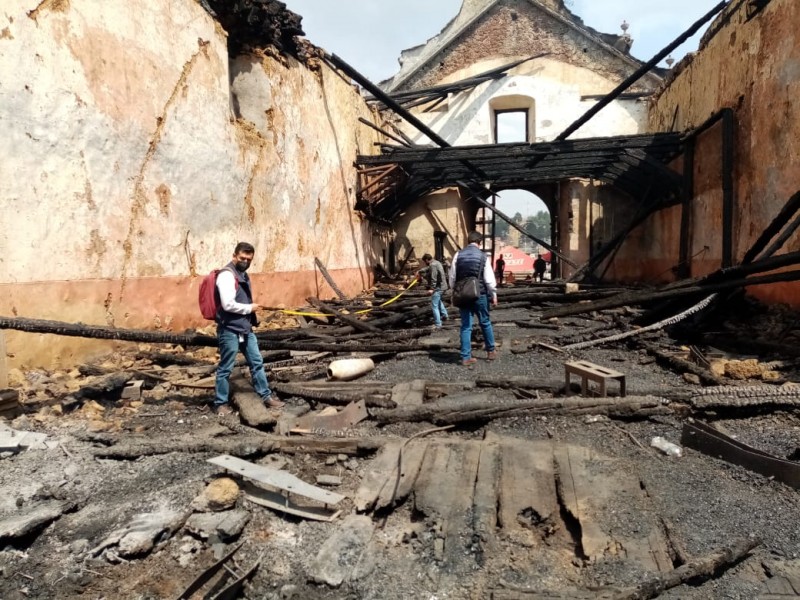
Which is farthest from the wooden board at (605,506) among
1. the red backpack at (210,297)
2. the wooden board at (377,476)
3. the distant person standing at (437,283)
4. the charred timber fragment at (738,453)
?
the distant person standing at (437,283)

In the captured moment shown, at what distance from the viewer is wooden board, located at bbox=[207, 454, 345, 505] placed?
3001 millimetres

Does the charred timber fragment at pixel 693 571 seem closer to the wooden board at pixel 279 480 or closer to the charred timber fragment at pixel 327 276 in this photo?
the wooden board at pixel 279 480

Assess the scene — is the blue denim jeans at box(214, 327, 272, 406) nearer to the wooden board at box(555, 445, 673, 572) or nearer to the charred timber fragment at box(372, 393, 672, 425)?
the charred timber fragment at box(372, 393, 672, 425)

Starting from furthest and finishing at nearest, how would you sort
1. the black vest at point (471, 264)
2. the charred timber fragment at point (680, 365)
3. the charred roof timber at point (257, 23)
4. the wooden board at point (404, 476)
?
the charred roof timber at point (257, 23) < the black vest at point (471, 264) < the charred timber fragment at point (680, 365) < the wooden board at point (404, 476)

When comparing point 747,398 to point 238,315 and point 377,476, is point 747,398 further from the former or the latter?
point 238,315

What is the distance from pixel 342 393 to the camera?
5.32 metres

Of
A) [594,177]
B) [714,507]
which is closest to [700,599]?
[714,507]

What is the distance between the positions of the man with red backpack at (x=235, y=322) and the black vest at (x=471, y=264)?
2947mm

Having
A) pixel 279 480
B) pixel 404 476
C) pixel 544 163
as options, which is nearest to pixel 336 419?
pixel 404 476

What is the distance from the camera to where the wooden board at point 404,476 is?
311cm

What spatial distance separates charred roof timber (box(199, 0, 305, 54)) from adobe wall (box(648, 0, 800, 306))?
9411 millimetres

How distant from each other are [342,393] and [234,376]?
4.80 feet

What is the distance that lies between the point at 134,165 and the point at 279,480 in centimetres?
576

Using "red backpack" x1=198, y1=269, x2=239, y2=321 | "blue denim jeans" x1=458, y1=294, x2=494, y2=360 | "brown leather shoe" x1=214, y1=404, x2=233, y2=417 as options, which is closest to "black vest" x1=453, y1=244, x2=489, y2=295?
"blue denim jeans" x1=458, y1=294, x2=494, y2=360
